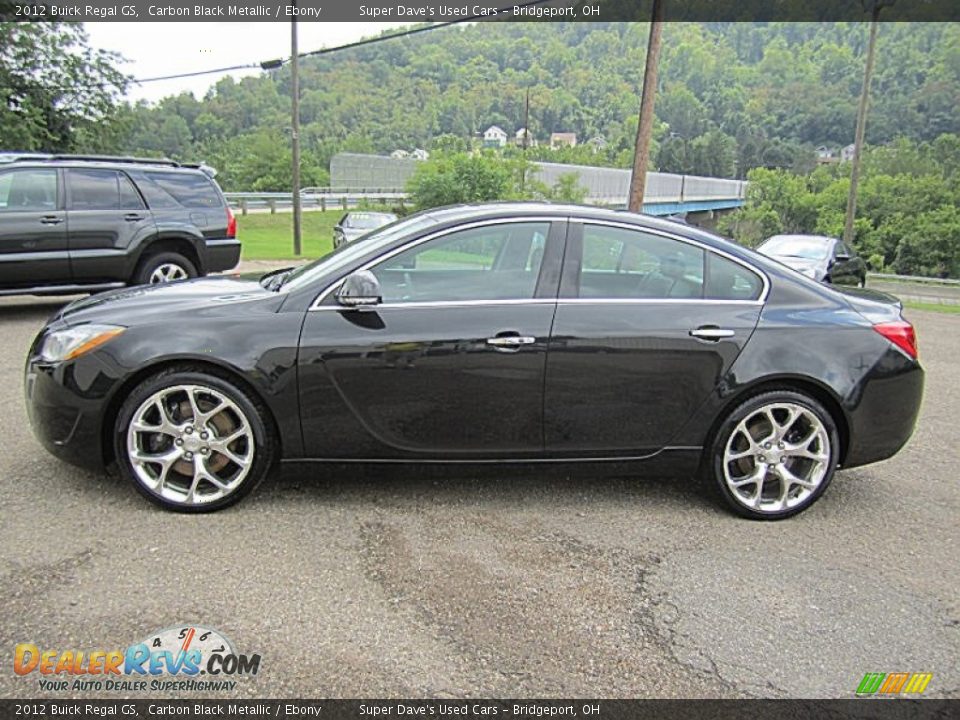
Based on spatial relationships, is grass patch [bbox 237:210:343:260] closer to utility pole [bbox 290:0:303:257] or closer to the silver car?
utility pole [bbox 290:0:303:257]

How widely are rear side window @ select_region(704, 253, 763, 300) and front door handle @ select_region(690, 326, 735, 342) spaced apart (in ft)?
0.61

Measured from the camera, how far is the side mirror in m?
3.54

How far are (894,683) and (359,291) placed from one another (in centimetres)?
265

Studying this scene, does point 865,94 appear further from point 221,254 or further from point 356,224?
point 221,254

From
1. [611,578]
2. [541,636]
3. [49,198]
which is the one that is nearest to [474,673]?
[541,636]

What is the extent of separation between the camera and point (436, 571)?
124 inches

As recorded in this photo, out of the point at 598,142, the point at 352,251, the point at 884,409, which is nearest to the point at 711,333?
the point at 884,409

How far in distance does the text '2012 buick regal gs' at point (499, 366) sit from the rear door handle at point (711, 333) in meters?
0.01

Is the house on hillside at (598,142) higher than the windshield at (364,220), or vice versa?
the house on hillside at (598,142)

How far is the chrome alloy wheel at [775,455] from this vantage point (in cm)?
379

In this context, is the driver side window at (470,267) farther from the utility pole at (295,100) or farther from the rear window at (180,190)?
the utility pole at (295,100)

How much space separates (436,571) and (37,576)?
1582 mm

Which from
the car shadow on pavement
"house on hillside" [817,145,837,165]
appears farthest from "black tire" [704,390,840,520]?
"house on hillside" [817,145,837,165]

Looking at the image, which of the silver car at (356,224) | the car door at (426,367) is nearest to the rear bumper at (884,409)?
the car door at (426,367)
